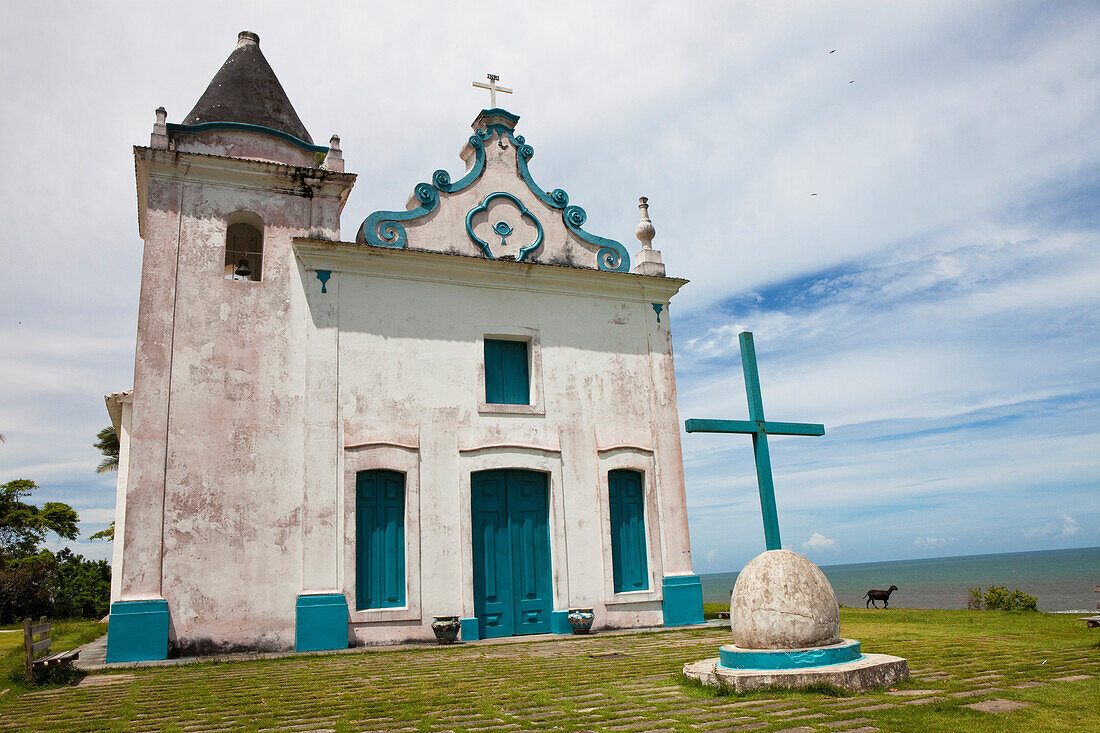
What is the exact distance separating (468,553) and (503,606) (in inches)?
40.1

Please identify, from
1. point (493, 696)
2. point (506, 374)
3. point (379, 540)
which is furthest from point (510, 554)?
point (493, 696)

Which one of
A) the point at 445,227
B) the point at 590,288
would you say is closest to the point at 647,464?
the point at 590,288

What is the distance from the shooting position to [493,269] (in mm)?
12820

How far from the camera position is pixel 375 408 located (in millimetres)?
11562

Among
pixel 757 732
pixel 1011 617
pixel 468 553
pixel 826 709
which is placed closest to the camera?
pixel 757 732

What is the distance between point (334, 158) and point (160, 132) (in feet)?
8.32

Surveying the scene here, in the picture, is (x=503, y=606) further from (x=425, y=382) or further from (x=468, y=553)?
(x=425, y=382)

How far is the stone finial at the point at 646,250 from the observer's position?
1410 centimetres

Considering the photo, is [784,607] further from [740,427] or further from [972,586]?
[972,586]

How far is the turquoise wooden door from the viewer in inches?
458

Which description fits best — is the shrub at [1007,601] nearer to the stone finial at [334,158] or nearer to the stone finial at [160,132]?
the stone finial at [334,158]

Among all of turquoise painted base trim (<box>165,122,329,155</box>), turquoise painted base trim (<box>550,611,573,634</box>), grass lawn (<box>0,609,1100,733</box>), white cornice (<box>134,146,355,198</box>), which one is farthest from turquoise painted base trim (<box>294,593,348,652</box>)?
turquoise painted base trim (<box>165,122,329,155</box>)

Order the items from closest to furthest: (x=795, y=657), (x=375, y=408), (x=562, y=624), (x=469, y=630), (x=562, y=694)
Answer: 1. (x=795, y=657)
2. (x=562, y=694)
3. (x=469, y=630)
4. (x=375, y=408)
5. (x=562, y=624)

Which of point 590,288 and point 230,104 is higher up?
point 230,104
